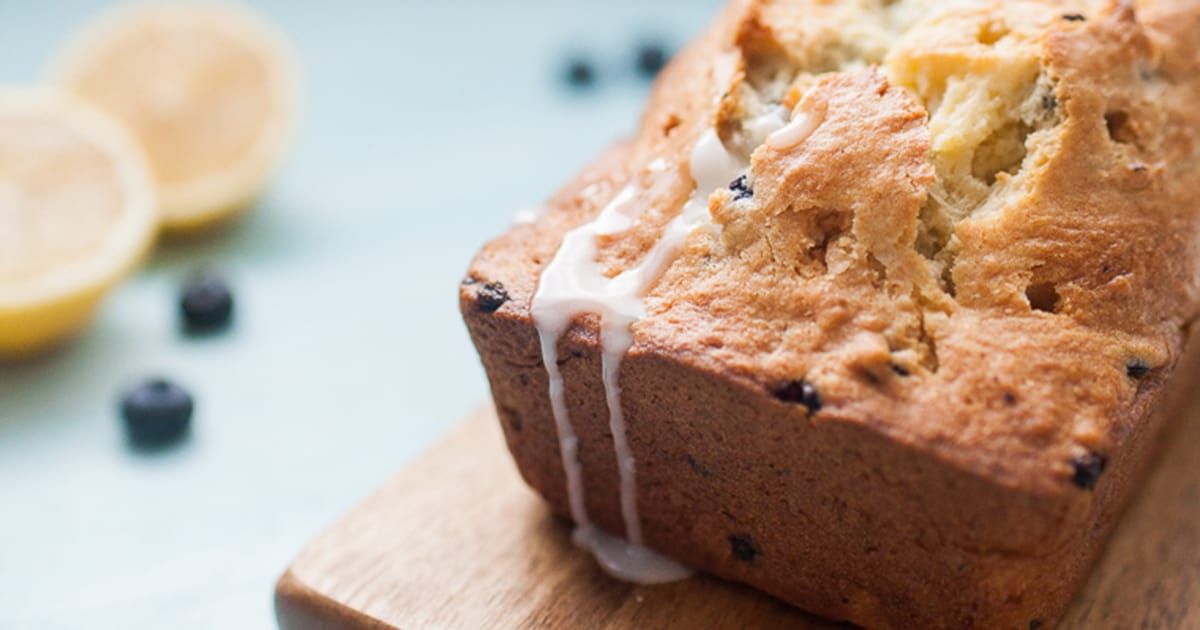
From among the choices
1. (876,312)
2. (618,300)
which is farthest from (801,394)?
(618,300)

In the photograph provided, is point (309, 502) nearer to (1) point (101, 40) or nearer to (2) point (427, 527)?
(2) point (427, 527)

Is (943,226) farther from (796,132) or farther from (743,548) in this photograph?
(743,548)

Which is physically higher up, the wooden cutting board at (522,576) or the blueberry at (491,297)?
the blueberry at (491,297)

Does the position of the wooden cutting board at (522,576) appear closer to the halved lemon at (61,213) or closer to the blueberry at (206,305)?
the blueberry at (206,305)

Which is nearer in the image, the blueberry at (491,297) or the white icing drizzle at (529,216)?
the blueberry at (491,297)

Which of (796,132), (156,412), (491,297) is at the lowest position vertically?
(156,412)

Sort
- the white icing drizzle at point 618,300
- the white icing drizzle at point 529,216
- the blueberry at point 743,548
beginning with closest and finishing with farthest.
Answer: the white icing drizzle at point 618,300 < the blueberry at point 743,548 < the white icing drizzle at point 529,216

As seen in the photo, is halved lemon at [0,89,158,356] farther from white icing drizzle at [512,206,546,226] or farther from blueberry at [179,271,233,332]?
white icing drizzle at [512,206,546,226]

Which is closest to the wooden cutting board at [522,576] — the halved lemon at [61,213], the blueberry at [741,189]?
the blueberry at [741,189]
